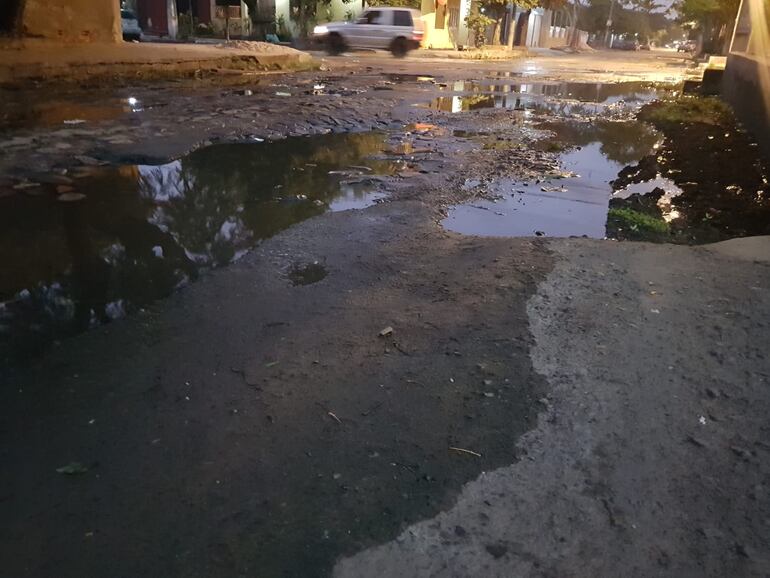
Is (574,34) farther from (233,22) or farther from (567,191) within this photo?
(567,191)

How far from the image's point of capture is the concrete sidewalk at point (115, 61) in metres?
13.7

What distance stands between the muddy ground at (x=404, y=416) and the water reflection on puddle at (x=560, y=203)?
2.26ft

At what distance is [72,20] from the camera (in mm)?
16297

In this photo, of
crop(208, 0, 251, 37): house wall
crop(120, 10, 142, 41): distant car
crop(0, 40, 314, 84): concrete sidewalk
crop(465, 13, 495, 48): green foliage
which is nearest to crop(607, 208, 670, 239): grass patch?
crop(0, 40, 314, 84): concrete sidewalk

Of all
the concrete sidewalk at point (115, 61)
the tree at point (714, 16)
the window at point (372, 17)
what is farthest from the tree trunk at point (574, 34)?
the concrete sidewalk at point (115, 61)

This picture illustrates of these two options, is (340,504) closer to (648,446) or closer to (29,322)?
(648,446)

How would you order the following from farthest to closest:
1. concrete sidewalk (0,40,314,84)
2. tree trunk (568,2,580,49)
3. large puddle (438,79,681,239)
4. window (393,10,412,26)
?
tree trunk (568,2,580,49), window (393,10,412,26), concrete sidewalk (0,40,314,84), large puddle (438,79,681,239)

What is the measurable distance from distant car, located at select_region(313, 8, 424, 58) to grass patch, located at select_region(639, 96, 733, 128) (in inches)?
610

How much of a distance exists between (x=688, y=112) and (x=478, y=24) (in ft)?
104

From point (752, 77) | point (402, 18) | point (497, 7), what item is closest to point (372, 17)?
point (402, 18)

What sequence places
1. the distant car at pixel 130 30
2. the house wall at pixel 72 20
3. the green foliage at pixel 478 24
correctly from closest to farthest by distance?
the house wall at pixel 72 20 < the distant car at pixel 130 30 < the green foliage at pixel 478 24

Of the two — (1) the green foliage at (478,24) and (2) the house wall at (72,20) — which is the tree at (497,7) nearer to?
(1) the green foliage at (478,24)

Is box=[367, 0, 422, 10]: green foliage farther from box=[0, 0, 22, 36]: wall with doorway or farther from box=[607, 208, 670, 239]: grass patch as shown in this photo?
box=[607, 208, 670, 239]: grass patch

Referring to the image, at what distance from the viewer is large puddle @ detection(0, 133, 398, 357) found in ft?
13.3
